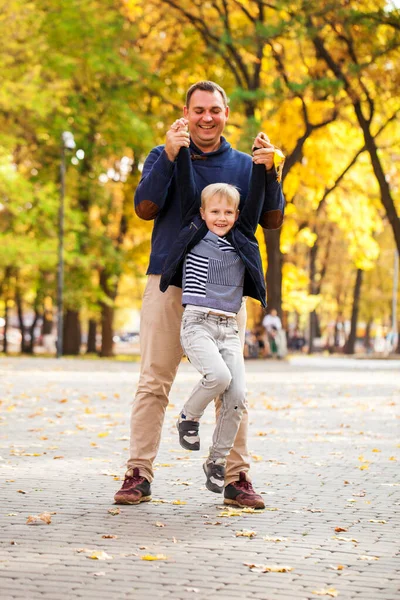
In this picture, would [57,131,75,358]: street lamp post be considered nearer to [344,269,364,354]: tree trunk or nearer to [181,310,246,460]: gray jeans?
[344,269,364,354]: tree trunk

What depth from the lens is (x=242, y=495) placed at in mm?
6055

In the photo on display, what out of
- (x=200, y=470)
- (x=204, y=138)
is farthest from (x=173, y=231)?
(x=200, y=470)

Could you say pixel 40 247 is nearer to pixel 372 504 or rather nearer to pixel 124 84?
pixel 124 84

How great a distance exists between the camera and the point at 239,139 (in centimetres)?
2736

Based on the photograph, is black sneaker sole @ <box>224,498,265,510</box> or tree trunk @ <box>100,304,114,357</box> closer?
black sneaker sole @ <box>224,498,265,510</box>

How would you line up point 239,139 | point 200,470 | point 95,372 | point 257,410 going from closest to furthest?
1. point 200,470
2. point 257,410
3. point 95,372
4. point 239,139

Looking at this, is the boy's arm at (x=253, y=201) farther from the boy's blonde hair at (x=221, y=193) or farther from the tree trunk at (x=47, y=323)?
the tree trunk at (x=47, y=323)

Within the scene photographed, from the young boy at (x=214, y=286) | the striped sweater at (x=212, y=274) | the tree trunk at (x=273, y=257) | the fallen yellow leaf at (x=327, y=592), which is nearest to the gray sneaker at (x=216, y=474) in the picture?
the young boy at (x=214, y=286)

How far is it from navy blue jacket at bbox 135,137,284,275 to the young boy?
0.49 feet

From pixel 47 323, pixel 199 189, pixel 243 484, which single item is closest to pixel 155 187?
pixel 199 189

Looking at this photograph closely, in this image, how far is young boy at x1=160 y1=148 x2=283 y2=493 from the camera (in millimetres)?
5793

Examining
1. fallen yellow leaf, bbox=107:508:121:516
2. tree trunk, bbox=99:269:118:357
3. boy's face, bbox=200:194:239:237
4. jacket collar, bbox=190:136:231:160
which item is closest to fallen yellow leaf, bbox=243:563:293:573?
fallen yellow leaf, bbox=107:508:121:516

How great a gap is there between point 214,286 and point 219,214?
0.38 meters

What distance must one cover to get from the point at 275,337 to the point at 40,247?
295 inches
